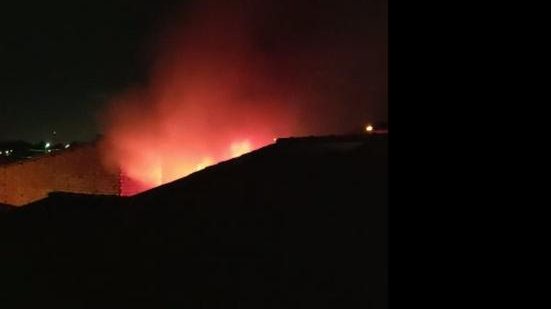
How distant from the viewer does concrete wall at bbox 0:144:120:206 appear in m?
12.4

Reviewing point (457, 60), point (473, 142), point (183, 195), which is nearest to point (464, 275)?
point (473, 142)

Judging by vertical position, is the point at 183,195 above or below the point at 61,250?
above

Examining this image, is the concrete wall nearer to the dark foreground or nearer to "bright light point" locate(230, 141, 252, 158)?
"bright light point" locate(230, 141, 252, 158)

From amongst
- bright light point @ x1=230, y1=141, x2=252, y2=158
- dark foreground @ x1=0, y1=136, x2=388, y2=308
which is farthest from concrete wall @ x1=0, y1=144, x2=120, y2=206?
dark foreground @ x1=0, y1=136, x2=388, y2=308

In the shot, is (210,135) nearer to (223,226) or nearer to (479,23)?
(223,226)

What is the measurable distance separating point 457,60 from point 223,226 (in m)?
3.64

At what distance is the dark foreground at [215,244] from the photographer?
3250 mm

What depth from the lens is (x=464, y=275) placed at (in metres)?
1.10

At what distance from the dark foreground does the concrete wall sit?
6.71 meters

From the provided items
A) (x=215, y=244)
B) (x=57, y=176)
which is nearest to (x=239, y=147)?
(x=57, y=176)

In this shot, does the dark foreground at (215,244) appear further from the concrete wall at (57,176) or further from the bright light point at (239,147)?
the bright light point at (239,147)

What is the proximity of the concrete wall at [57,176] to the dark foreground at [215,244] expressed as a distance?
6714mm

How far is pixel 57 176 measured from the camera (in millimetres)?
13547

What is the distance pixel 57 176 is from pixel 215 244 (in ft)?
34.7
